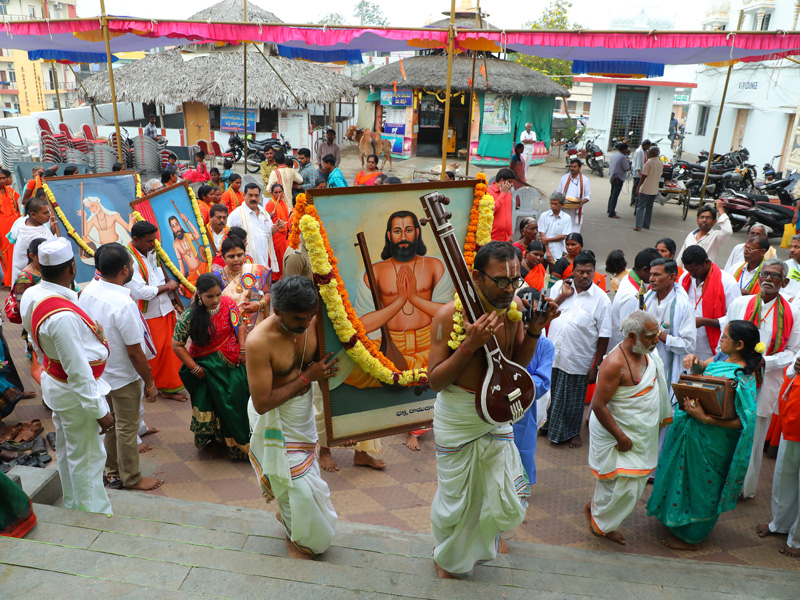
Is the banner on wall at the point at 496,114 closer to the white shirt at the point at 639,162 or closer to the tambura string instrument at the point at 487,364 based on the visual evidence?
the white shirt at the point at 639,162

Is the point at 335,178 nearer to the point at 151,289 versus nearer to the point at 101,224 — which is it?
the point at 101,224

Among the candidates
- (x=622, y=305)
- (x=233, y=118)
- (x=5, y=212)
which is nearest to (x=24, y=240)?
(x=5, y=212)

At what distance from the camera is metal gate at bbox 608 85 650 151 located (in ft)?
89.0

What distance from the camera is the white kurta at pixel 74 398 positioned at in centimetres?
335

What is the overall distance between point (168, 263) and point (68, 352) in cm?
238

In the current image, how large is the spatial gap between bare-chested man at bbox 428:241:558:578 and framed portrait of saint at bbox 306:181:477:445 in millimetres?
805

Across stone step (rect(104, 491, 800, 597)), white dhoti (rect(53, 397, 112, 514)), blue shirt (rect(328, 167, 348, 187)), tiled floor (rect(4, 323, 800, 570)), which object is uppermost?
blue shirt (rect(328, 167, 348, 187))

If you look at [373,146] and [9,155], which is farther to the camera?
[373,146]

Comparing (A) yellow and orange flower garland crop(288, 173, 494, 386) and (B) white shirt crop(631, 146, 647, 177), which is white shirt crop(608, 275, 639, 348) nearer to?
(A) yellow and orange flower garland crop(288, 173, 494, 386)

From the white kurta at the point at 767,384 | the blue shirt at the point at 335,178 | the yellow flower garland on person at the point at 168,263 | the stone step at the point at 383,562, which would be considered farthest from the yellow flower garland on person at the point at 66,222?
the white kurta at the point at 767,384

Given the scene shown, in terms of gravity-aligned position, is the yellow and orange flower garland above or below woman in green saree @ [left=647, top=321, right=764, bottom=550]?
above

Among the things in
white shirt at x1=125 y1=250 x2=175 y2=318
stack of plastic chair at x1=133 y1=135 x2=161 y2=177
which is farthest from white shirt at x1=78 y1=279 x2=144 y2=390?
stack of plastic chair at x1=133 y1=135 x2=161 y2=177

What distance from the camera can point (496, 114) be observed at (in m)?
21.8

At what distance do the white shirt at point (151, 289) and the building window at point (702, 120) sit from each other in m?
29.0
